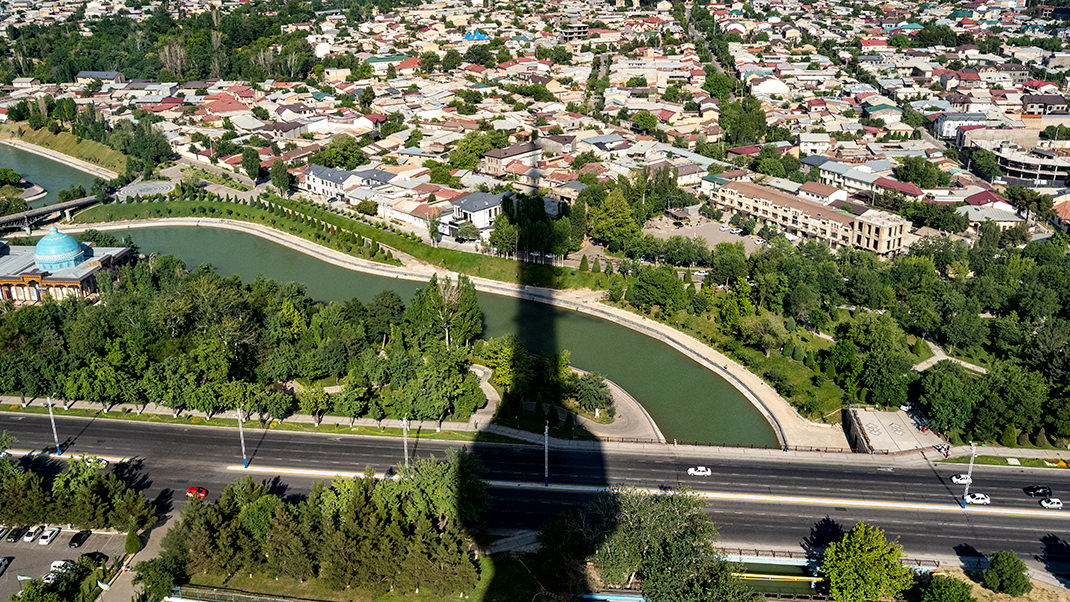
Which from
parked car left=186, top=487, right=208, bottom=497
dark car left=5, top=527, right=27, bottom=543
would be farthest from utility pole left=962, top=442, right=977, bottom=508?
dark car left=5, top=527, right=27, bottom=543

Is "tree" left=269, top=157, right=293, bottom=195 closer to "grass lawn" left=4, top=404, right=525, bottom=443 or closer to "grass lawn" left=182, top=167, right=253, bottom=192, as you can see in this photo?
"grass lawn" left=182, top=167, right=253, bottom=192

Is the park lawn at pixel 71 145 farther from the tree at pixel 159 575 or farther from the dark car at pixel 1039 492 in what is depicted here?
the dark car at pixel 1039 492

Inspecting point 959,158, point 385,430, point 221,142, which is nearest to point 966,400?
point 385,430

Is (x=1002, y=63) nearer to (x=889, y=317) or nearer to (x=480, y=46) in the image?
(x=480, y=46)

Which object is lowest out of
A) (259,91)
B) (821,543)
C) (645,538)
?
(821,543)

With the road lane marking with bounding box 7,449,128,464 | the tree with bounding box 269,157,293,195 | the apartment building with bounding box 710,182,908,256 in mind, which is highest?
the tree with bounding box 269,157,293,195

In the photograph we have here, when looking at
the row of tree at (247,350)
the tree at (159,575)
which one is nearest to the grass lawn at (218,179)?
the row of tree at (247,350)

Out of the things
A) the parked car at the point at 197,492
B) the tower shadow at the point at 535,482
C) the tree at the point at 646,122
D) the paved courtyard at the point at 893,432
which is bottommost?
the paved courtyard at the point at 893,432
